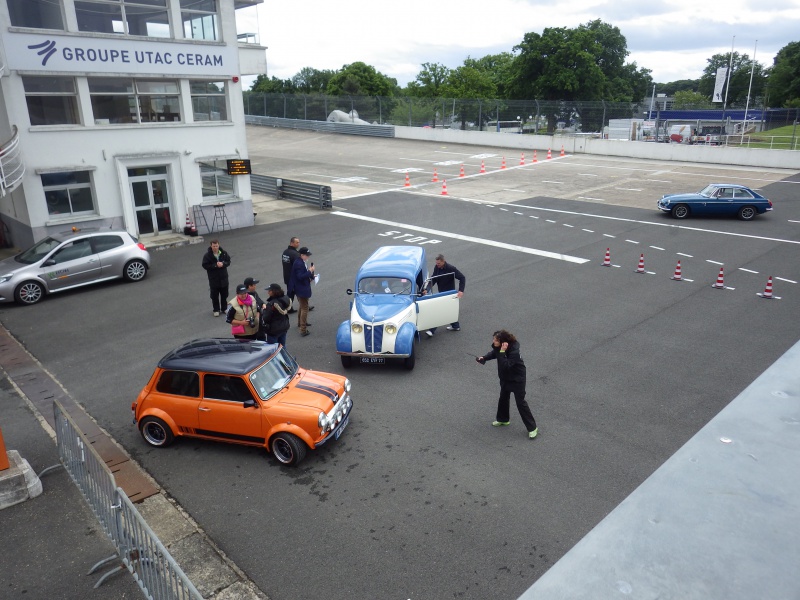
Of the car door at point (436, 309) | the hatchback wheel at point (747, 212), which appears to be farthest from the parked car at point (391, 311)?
the hatchback wheel at point (747, 212)

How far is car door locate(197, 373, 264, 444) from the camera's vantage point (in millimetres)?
8344

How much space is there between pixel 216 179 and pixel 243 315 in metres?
14.0

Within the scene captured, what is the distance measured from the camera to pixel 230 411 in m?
8.41

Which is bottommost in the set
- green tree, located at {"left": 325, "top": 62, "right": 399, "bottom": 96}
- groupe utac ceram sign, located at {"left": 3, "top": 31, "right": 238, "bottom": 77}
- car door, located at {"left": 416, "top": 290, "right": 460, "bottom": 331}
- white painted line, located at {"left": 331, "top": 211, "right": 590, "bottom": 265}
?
white painted line, located at {"left": 331, "top": 211, "right": 590, "bottom": 265}

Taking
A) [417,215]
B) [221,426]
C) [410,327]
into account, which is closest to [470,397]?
[410,327]

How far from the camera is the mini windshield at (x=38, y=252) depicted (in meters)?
15.9

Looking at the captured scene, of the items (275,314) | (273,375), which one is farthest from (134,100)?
(273,375)

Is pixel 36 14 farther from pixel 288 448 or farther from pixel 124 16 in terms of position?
pixel 288 448

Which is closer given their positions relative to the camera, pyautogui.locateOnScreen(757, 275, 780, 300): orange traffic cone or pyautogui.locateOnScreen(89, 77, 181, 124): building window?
pyautogui.locateOnScreen(757, 275, 780, 300): orange traffic cone

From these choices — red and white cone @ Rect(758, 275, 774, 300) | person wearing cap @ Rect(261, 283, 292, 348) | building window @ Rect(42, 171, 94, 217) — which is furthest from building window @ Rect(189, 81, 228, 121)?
red and white cone @ Rect(758, 275, 774, 300)

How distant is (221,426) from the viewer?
27.9ft

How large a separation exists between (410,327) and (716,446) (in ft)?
17.4

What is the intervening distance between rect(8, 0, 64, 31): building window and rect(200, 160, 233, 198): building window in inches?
243

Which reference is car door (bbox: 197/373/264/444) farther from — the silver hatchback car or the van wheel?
the silver hatchback car
